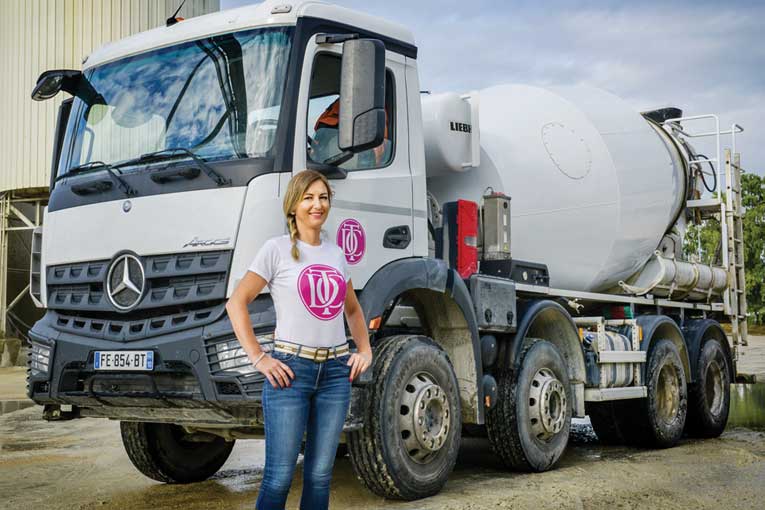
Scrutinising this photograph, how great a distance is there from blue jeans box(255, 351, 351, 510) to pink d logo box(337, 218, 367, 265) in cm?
168

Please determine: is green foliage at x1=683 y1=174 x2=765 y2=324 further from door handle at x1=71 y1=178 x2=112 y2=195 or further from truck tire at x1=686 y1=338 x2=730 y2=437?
door handle at x1=71 y1=178 x2=112 y2=195

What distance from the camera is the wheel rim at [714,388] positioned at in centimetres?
1062

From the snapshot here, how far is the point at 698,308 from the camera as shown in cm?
1088

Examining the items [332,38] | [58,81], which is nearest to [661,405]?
[332,38]

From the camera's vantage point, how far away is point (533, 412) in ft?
24.5

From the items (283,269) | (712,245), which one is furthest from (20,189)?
(283,269)

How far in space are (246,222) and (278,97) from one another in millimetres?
768

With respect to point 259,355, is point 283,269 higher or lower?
higher

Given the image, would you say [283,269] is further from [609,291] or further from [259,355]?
[609,291]

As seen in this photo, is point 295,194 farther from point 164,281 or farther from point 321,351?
point 164,281

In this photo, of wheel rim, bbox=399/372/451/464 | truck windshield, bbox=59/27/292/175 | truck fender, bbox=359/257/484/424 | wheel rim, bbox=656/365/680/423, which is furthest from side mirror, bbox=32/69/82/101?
wheel rim, bbox=656/365/680/423

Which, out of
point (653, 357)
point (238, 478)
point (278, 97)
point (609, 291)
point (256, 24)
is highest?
point (256, 24)

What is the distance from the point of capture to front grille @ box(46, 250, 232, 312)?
5379mm

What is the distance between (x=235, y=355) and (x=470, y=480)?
8.96 feet
